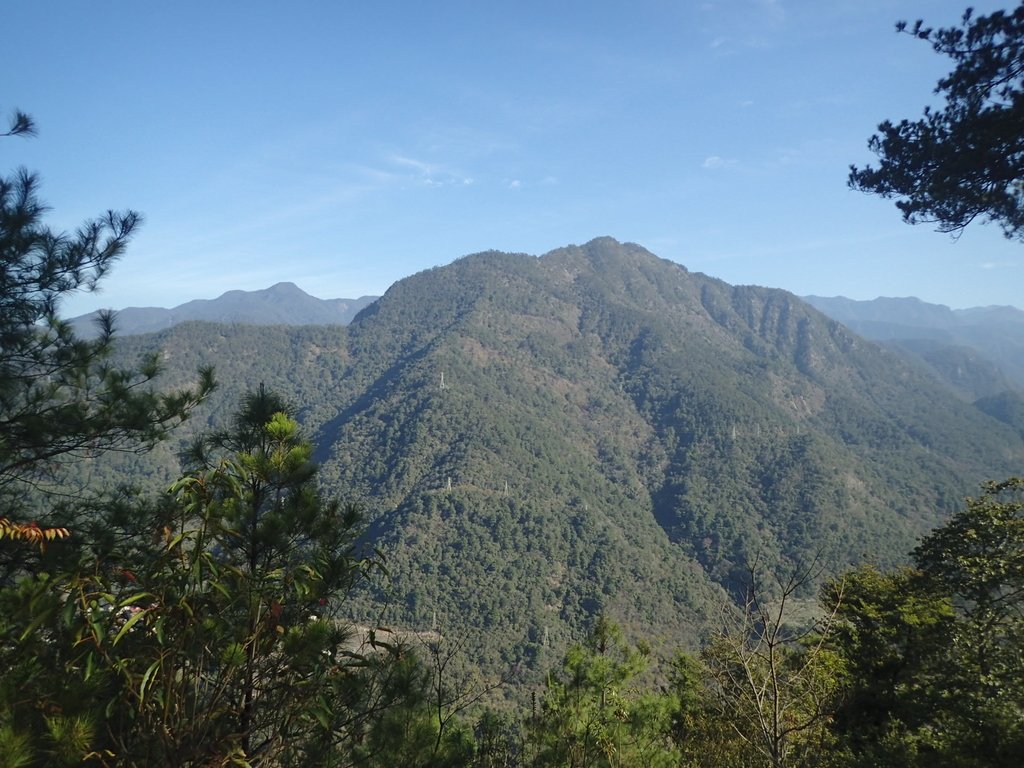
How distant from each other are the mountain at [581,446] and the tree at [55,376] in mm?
44649

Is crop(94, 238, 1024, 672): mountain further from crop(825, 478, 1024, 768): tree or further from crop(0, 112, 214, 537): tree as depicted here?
crop(0, 112, 214, 537): tree

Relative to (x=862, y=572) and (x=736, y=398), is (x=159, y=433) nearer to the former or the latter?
(x=862, y=572)

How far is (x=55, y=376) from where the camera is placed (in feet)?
16.5

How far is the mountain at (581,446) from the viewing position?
69.4 meters

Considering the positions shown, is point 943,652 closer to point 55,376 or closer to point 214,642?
point 214,642

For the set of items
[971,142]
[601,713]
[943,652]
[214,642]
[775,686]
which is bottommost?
[943,652]

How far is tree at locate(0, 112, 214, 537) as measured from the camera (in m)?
4.63

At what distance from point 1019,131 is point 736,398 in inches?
5300

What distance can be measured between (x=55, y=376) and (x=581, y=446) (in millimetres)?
117244

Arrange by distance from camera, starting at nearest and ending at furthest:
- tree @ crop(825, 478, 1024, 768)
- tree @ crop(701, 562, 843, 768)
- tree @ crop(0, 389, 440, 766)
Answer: tree @ crop(0, 389, 440, 766), tree @ crop(701, 562, 843, 768), tree @ crop(825, 478, 1024, 768)

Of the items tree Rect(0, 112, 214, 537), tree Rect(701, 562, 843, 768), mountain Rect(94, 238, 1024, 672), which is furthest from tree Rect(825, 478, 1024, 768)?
mountain Rect(94, 238, 1024, 672)

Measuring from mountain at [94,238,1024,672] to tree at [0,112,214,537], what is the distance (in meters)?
44.6

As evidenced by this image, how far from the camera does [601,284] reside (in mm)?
196000

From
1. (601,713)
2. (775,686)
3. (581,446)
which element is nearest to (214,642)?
(775,686)
